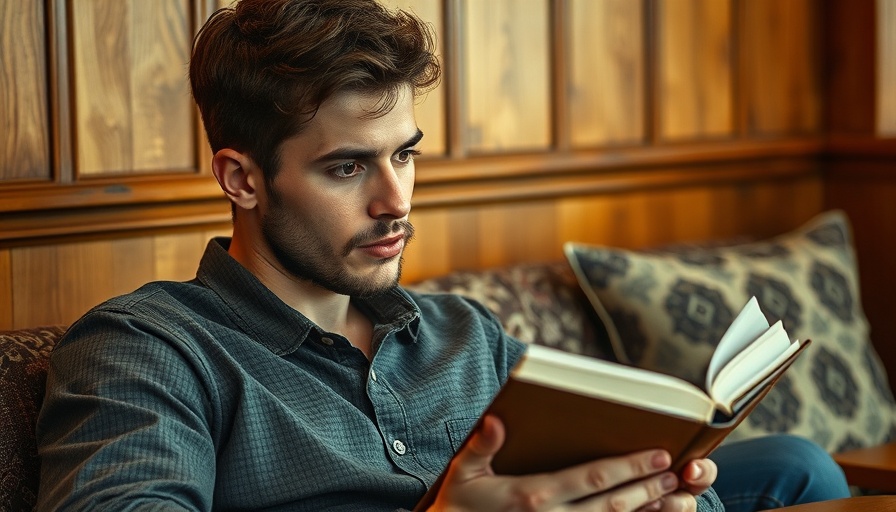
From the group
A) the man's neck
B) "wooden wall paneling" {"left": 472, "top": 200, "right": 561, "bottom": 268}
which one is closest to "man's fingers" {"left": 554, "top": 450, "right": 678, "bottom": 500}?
the man's neck

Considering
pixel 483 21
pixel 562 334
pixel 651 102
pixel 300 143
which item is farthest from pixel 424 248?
pixel 300 143

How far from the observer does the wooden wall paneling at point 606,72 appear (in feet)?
8.28

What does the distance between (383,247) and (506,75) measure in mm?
985

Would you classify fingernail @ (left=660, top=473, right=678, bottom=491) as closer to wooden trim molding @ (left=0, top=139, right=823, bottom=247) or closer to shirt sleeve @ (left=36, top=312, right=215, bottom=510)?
shirt sleeve @ (left=36, top=312, right=215, bottom=510)

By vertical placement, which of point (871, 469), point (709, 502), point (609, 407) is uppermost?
point (609, 407)

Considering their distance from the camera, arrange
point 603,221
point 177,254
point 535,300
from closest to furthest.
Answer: point 177,254
point 535,300
point 603,221

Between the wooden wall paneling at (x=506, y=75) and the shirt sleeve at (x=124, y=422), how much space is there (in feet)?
3.71

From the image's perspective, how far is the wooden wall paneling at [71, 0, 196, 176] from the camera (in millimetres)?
1821

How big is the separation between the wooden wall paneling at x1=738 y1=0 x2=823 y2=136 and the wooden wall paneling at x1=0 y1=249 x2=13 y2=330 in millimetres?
1813

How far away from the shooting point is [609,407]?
3.40 feet

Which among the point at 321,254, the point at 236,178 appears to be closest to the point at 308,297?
the point at 321,254

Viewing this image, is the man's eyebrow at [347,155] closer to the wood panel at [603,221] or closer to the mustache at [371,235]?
the mustache at [371,235]

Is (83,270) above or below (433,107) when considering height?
below

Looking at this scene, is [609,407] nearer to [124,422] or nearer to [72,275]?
[124,422]
